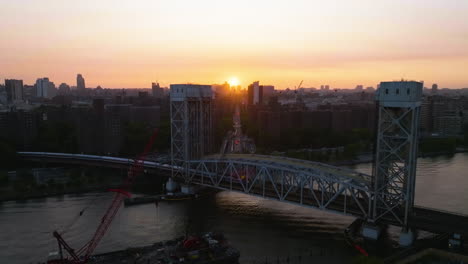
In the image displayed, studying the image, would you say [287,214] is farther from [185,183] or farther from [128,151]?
[128,151]

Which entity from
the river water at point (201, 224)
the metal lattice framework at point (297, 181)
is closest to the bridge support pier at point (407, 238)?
the metal lattice framework at point (297, 181)

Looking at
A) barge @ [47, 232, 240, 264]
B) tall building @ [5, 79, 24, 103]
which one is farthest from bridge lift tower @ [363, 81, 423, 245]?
tall building @ [5, 79, 24, 103]

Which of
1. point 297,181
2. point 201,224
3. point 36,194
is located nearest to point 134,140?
point 36,194

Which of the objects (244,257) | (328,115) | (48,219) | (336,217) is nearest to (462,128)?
(328,115)

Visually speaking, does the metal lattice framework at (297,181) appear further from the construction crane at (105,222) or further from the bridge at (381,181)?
the construction crane at (105,222)

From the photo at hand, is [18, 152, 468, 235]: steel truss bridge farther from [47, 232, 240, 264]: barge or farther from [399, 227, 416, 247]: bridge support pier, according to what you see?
[47, 232, 240, 264]: barge

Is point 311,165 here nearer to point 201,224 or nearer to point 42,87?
point 201,224

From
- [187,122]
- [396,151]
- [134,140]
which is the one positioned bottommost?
[134,140]
